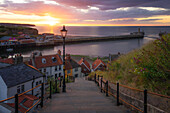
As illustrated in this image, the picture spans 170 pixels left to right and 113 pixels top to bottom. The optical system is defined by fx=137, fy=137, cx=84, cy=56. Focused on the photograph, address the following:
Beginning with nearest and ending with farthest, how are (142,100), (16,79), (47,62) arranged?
(142,100)
(16,79)
(47,62)

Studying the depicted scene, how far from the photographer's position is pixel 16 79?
17.8 m

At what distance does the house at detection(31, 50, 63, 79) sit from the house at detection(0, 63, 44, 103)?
10.1 metres

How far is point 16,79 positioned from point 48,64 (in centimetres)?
1475

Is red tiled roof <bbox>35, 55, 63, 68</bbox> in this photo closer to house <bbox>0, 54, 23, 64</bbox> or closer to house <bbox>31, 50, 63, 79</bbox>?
house <bbox>31, 50, 63, 79</bbox>

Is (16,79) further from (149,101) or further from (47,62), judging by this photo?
(149,101)

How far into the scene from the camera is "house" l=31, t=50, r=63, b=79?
31.4 m

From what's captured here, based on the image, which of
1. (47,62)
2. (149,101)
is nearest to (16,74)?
(47,62)

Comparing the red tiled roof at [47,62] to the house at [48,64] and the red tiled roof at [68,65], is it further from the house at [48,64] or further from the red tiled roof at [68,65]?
the red tiled roof at [68,65]

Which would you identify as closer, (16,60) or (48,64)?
(16,60)

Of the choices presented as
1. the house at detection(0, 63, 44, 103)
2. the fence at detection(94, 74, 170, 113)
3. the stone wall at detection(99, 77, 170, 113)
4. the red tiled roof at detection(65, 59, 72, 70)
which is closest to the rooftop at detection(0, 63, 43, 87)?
the house at detection(0, 63, 44, 103)

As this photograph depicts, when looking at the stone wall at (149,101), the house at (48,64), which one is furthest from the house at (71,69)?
the stone wall at (149,101)

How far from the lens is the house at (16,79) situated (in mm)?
16641

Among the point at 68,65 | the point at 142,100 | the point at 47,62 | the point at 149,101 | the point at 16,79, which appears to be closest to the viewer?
the point at 149,101

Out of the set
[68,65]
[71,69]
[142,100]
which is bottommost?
[71,69]
